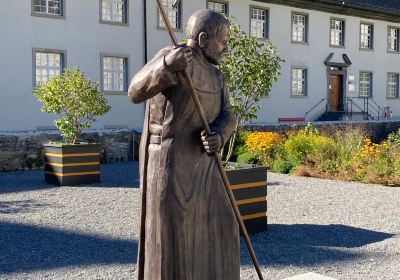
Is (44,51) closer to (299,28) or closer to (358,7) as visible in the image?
(299,28)

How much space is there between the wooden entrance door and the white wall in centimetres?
1102

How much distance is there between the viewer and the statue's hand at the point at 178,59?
10.1ft

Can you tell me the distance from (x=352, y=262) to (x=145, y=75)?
14.1ft

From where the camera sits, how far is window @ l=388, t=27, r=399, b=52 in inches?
1271

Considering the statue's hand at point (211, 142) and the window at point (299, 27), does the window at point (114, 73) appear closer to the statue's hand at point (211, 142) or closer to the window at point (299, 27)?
the window at point (299, 27)

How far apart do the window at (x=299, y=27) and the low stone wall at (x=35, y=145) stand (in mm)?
13173

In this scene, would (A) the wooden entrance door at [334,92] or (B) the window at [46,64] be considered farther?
(A) the wooden entrance door at [334,92]

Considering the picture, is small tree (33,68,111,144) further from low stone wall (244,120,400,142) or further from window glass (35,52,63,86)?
window glass (35,52,63,86)

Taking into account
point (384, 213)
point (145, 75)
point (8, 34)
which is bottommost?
point (384, 213)

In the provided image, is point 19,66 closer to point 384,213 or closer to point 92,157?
point 92,157

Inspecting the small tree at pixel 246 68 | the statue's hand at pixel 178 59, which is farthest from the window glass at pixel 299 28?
the statue's hand at pixel 178 59

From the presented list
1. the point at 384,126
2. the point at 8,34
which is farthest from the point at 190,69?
the point at 384,126

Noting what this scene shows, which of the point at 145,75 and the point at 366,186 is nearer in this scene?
the point at 145,75

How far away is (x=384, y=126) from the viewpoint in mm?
23250
